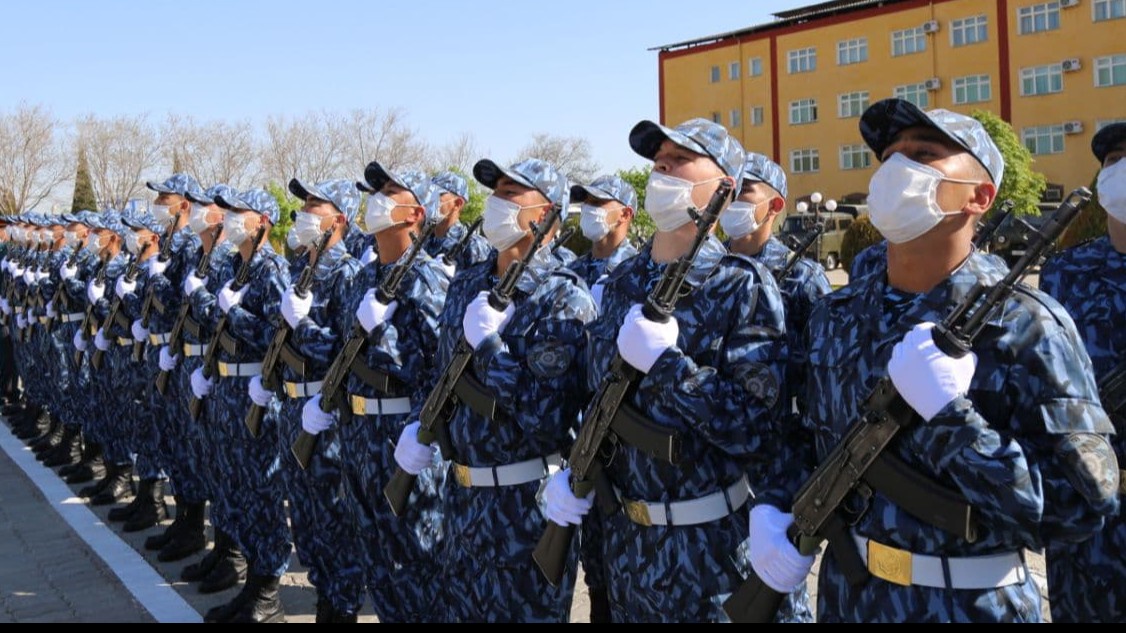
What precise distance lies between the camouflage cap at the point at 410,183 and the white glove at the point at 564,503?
2.19 metres

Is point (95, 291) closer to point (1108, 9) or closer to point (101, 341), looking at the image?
point (101, 341)

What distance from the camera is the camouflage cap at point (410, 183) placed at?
5297mm

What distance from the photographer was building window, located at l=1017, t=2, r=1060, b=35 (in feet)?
132

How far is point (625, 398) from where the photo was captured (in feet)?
10.7

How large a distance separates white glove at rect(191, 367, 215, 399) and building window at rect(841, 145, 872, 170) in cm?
4302

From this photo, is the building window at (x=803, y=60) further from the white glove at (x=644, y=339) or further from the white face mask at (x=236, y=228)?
the white glove at (x=644, y=339)

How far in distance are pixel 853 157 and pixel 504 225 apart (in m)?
44.9

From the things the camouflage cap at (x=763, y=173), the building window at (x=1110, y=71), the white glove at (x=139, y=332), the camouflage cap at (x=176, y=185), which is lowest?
the white glove at (x=139, y=332)

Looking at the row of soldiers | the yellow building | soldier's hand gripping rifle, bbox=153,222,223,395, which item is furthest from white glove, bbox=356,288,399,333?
the yellow building

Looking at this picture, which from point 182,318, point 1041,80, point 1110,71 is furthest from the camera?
point 1041,80

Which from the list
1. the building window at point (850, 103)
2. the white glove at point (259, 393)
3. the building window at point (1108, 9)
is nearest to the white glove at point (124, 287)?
the white glove at point (259, 393)

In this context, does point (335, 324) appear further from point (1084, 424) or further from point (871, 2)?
point (871, 2)

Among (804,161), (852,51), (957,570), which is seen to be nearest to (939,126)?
(957,570)

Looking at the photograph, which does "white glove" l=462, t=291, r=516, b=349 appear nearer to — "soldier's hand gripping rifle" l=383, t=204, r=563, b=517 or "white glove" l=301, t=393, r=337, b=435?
"soldier's hand gripping rifle" l=383, t=204, r=563, b=517
